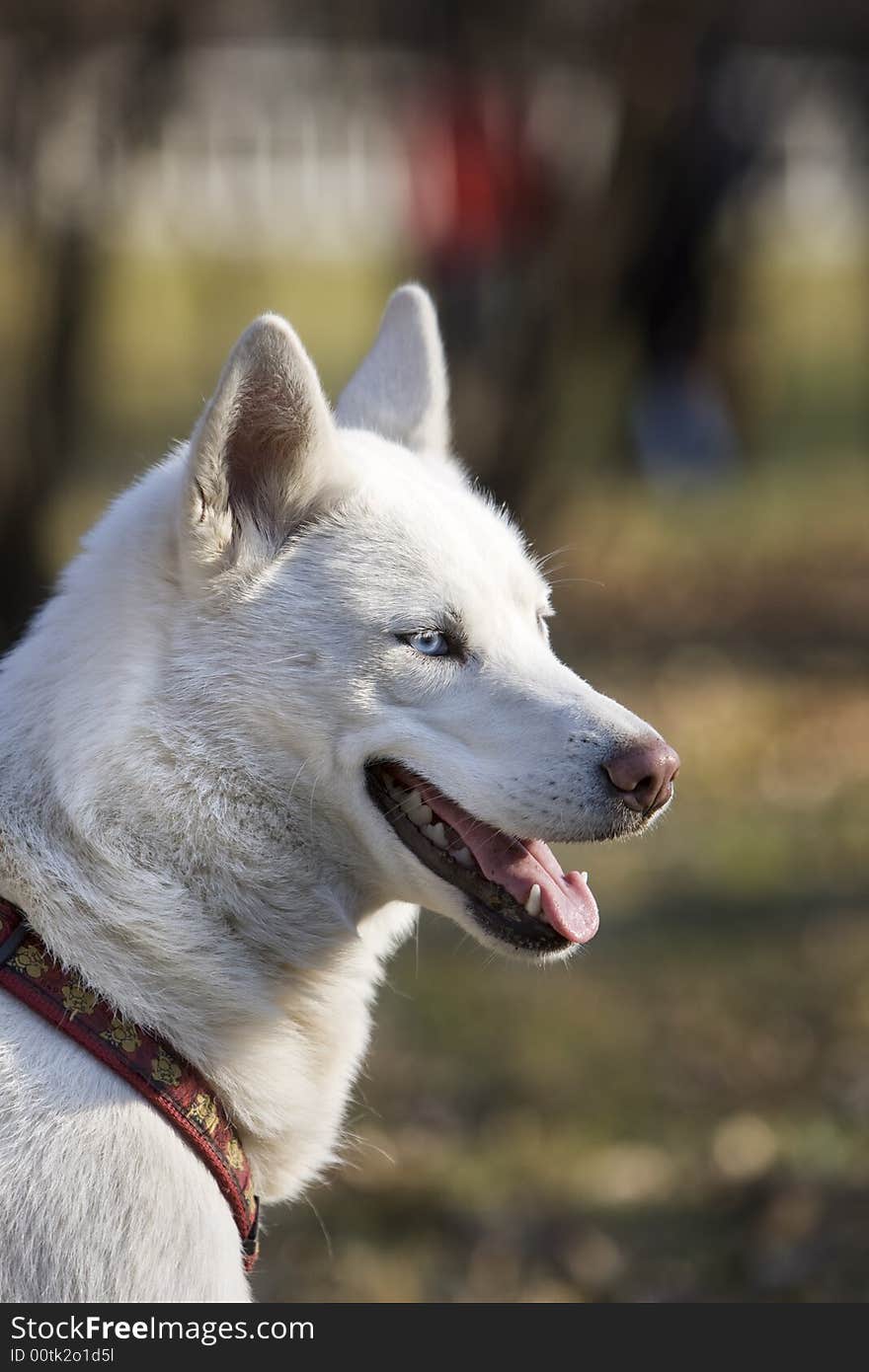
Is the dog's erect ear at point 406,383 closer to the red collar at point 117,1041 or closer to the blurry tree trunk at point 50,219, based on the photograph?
the red collar at point 117,1041

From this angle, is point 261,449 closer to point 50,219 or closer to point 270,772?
point 270,772

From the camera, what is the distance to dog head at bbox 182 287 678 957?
2.57m

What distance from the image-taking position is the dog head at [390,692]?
2574 millimetres

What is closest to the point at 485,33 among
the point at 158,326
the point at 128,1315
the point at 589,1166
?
the point at 589,1166

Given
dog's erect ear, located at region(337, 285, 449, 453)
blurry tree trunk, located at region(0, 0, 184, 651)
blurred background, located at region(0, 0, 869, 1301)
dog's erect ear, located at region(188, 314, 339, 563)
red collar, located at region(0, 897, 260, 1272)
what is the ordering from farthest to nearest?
blurry tree trunk, located at region(0, 0, 184, 651)
blurred background, located at region(0, 0, 869, 1301)
dog's erect ear, located at region(337, 285, 449, 453)
dog's erect ear, located at region(188, 314, 339, 563)
red collar, located at region(0, 897, 260, 1272)

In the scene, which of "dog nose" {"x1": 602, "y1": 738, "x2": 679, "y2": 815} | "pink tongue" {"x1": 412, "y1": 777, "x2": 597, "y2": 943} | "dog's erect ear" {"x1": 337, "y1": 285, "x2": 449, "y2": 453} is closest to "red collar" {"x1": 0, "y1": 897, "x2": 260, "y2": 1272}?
"pink tongue" {"x1": 412, "y1": 777, "x2": 597, "y2": 943}

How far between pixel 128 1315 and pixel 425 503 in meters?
1.38

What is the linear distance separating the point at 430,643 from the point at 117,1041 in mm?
802

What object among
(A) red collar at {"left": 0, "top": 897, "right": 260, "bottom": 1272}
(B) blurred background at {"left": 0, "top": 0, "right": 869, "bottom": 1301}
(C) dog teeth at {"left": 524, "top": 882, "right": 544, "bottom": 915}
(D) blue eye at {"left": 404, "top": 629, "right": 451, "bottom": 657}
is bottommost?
(B) blurred background at {"left": 0, "top": 0, "right": 869, "bottom": 1301}

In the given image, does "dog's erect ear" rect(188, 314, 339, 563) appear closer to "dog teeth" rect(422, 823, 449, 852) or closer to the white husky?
the white husky

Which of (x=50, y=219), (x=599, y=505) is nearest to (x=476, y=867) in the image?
(x=50, y=219)

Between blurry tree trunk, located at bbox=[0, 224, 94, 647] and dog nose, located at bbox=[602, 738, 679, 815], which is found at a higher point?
dog nose, located at bbox=[602, 738, 679, 815]

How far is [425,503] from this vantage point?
2.80m

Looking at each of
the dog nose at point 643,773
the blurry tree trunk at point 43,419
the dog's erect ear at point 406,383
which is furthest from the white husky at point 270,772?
the blurry tree trunk at point 43,419
